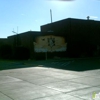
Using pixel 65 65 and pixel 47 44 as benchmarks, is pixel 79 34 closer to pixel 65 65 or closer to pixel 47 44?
pixel 47 44

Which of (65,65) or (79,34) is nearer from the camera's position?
(65,65)

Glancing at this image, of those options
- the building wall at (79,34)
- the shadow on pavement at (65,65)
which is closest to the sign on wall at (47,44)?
the building wall at (79,34)

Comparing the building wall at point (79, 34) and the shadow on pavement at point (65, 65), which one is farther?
the building wall at point (79, 34)

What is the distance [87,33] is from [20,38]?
12.2 m

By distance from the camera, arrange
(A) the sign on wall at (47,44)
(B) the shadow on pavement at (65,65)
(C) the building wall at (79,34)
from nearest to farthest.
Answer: (B) the shadow on pavement at (65,65) < (A) the sign on wall at (47,44) < (C) the building wall at (79,34)

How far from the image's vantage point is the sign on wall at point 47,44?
32781mm

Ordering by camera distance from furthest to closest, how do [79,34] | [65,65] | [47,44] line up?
[79,34]
[47,44]
[65,65]

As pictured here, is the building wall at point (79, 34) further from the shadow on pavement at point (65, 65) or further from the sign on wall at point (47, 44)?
the shadow on pavement at point (65, 65)

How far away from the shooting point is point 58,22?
122 feet

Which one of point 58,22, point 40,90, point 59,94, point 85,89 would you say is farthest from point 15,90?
point 58,22

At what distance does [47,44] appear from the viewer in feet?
108

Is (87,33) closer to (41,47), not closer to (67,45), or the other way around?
(67,45)

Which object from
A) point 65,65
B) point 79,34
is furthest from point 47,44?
point 65,65

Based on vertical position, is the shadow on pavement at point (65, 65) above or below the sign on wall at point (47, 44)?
below
